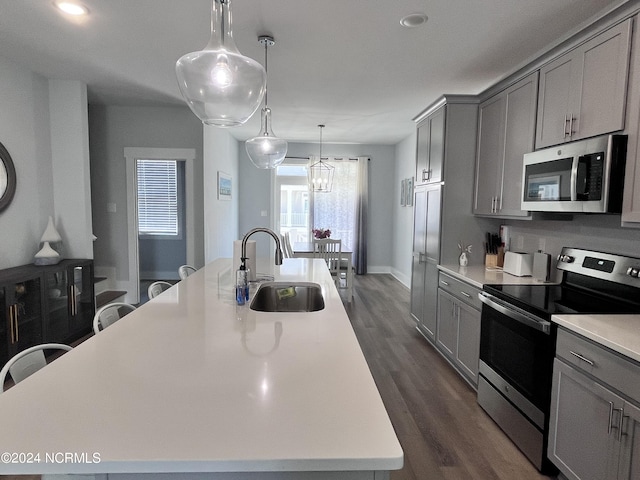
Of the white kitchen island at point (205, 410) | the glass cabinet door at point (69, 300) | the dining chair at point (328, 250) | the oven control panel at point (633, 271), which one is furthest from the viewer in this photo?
the dining chair at point (328, 250)

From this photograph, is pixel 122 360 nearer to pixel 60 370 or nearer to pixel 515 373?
pixel 60 370

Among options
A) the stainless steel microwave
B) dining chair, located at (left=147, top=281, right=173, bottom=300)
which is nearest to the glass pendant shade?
dining chair, located at (left=147, top=281, right=173, bottom=300)

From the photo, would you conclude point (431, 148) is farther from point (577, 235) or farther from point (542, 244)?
point (577, 235)

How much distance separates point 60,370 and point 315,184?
16.9 feet

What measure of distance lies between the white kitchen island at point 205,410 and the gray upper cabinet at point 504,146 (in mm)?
2069

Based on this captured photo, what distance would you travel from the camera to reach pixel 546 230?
9.18 ft

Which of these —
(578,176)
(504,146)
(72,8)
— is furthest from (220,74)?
(504,146)

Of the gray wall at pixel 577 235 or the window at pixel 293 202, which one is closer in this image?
the gray wall at pixel 577 235

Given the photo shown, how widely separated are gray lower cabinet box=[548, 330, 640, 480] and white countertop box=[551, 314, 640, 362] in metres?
0.04

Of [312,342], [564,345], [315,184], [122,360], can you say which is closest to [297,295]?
[312,342]

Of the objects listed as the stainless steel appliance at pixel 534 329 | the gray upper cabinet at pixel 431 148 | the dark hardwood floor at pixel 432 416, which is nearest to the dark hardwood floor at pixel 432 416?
the dark hardwood floor at pixel 432 416

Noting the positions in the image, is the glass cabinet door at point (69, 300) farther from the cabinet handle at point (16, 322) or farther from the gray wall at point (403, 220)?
the gray wall at point (403, 220)

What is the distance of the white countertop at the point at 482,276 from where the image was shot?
2.57m

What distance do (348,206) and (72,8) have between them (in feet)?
17.8
